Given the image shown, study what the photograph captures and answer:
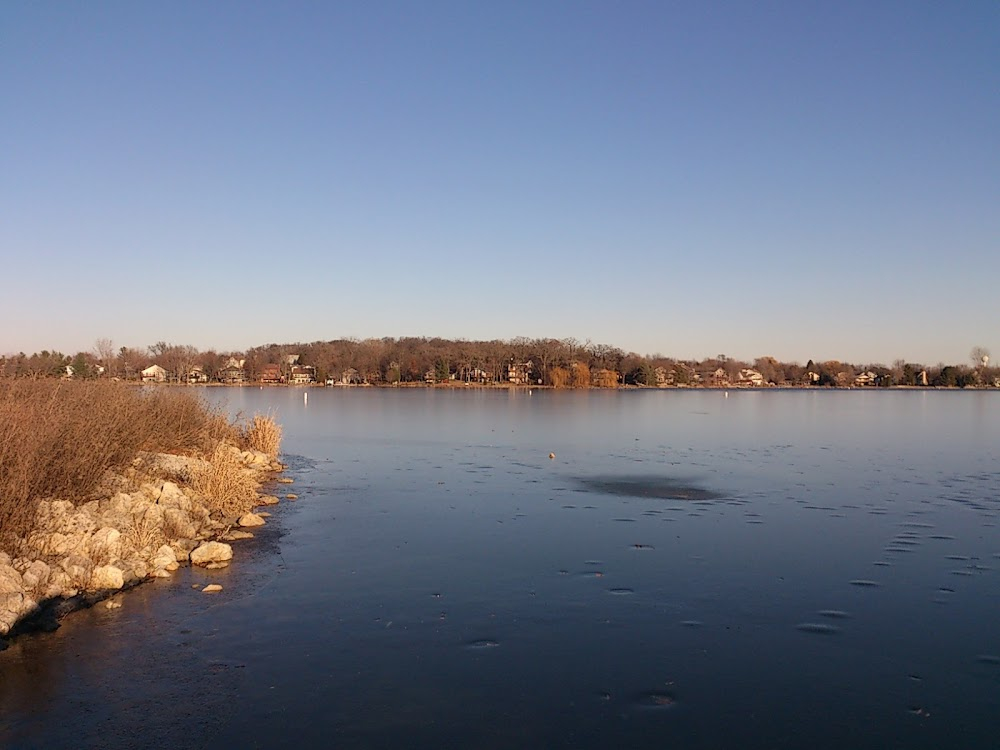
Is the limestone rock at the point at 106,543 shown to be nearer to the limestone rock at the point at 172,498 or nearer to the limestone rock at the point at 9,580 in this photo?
the limestone rock at the point at 9,580

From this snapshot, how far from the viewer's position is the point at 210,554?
12.5 m

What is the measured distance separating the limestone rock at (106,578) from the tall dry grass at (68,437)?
3.47 feet

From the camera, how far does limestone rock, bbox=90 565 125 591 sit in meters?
10.5

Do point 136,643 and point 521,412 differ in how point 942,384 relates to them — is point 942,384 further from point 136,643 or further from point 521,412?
point 136,643

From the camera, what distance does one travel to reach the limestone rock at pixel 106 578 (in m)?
10.5

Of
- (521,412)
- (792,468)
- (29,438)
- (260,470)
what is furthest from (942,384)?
(29,438)

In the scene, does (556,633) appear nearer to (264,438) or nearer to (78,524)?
(78,524)

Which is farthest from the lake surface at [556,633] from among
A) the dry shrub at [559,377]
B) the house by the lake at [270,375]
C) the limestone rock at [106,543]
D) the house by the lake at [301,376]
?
the house by the lake at [301,376]

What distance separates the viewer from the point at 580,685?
782cm

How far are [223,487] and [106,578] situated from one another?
6115 millimetres

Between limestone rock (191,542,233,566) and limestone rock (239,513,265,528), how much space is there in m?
2.87

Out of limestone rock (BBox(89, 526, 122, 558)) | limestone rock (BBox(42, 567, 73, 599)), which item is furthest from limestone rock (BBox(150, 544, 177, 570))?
limestone rock (BBox(42, 567, 73, 599))

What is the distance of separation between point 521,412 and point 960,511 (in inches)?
1620

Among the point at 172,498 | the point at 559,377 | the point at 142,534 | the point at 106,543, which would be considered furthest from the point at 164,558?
the point at 559,377
